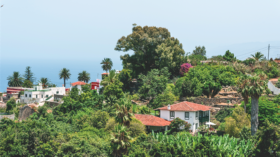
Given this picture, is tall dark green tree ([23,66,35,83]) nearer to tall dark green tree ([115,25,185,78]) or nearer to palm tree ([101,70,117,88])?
tall dark green tree ([115,25,185,78])

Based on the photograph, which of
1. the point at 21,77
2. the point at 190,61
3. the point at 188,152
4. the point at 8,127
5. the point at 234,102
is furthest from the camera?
the point at 21,77

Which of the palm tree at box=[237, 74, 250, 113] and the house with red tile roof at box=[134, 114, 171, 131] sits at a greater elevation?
the palm tree at box=[237, 74, 250, 113]

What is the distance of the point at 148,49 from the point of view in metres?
63.9

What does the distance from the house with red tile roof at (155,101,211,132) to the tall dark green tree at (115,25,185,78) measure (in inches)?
737

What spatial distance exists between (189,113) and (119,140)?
52.1 feet

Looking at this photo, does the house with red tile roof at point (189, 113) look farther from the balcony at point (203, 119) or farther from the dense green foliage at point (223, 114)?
the dense green foliage at point (223, 114)

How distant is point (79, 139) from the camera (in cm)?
3381

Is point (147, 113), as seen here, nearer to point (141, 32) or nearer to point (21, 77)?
point (141, 32)

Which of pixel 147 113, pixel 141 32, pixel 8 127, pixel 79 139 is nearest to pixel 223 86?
pixel 147 113

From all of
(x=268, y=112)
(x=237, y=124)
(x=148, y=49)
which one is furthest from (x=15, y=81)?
(x=268, y=112)

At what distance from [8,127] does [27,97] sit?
3862 cm

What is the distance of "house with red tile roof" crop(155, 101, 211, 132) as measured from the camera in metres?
42.9


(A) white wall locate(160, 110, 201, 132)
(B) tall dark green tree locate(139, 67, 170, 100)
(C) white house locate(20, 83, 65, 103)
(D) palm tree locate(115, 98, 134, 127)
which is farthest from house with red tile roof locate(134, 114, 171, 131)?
(C) white house locate(20, 83, 65, 103)

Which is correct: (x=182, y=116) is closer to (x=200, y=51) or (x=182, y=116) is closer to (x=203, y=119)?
(x=203, y=119)
